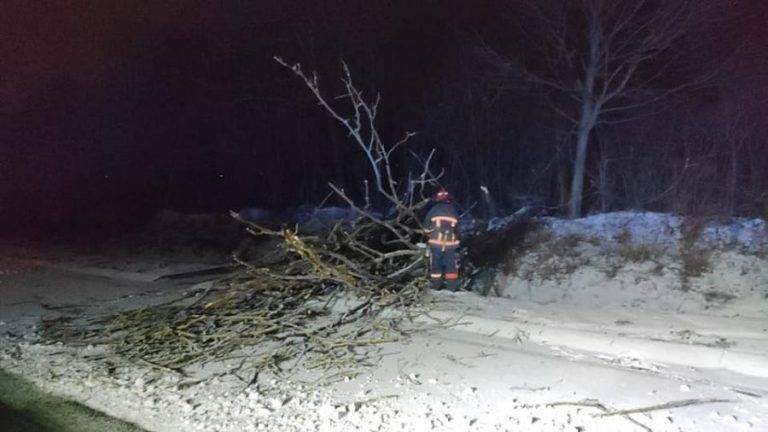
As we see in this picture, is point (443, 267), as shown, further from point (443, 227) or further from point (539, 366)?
point (539, 366)

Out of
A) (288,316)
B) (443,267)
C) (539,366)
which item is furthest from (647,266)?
(288,316)

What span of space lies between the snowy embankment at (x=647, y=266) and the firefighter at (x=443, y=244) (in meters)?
1.57

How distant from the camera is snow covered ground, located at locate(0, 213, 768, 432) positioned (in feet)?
18.1

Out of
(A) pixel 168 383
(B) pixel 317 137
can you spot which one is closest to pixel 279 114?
(B) pixel 317 137

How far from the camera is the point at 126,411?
605 cm

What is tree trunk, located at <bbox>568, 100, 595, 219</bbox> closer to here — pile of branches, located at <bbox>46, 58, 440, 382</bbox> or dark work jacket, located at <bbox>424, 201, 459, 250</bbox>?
pile of branches, located at <bbox>46, 58, 440, 382</bbox>

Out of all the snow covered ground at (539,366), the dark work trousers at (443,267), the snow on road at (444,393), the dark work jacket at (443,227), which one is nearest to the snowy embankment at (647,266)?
the snow covered ground at (539,366)

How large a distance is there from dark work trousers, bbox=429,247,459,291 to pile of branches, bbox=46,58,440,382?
271mm

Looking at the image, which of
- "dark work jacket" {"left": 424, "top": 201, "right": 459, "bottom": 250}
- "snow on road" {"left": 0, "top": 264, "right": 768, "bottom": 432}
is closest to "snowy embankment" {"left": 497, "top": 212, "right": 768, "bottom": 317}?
"dark work jacket" {"left": 424, "top": 201, "right": 459, "bottom": 250}

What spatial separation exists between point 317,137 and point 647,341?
67.9 ft

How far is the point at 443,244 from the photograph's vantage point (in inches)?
367

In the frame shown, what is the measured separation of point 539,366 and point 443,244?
3.01m

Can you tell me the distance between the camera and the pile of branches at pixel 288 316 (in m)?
7.42

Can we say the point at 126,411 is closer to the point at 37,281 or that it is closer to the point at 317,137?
the point at 37,281
